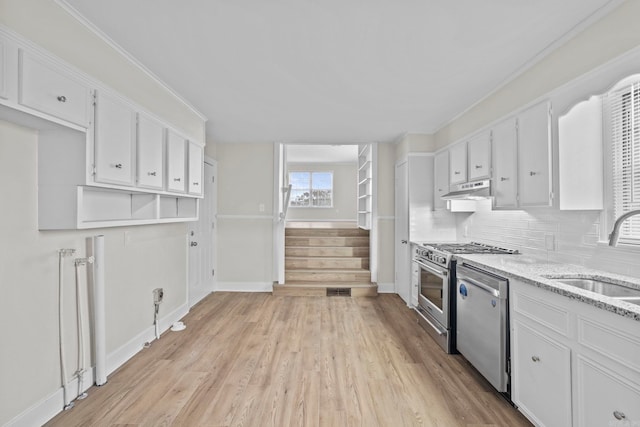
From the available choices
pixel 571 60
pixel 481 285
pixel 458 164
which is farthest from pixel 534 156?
pixel 458 164

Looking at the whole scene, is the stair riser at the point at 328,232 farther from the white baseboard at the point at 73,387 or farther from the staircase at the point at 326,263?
the white baseboard at the point at 73,387

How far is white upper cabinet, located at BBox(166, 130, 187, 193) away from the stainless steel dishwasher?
112 inches

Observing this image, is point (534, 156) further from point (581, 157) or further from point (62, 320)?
point (62, 320)

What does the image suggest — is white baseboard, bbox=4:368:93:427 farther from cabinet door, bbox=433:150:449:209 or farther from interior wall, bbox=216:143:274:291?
cabinet door, bbox=433:150:449:209

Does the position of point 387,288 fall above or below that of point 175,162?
below

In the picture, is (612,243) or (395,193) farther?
(395,193)

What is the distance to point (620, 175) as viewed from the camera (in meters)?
1.89

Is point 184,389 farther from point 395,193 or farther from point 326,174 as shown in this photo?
point 326,174

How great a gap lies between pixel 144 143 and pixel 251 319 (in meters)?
2.35

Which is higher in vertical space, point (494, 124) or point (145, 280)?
point (494, 124)

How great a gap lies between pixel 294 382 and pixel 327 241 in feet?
11.5

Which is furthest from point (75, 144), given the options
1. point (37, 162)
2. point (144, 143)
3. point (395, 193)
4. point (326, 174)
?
point (326, 174)

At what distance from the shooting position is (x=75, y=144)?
1.94m

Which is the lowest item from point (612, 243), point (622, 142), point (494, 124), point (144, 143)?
point (612, 243)
